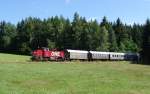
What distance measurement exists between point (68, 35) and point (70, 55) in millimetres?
51155

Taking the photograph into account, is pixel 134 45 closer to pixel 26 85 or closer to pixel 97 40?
pixel 97 40

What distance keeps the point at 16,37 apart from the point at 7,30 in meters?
12.7

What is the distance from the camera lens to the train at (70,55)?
7025 cm

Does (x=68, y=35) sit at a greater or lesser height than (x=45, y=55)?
greater

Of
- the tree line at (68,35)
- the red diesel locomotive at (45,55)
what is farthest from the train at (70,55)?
the tree line at (68,35)

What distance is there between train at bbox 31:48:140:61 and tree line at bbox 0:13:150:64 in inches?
812

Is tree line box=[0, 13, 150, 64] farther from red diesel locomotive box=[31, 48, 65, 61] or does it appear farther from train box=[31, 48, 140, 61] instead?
red diesel locomotive box=[31, 48, 65, 61]

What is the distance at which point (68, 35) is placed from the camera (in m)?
130

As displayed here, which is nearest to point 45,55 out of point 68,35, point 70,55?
point 70,55

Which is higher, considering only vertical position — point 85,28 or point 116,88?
point 85,28

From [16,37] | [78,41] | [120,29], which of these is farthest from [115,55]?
[16,37]

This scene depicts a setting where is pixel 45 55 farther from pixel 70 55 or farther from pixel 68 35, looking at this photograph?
pixel 68 35

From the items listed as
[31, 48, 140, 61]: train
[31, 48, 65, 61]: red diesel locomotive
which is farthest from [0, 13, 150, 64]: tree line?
[31, 48, 65, 61]: red diesel locomotive

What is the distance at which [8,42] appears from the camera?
466ft
